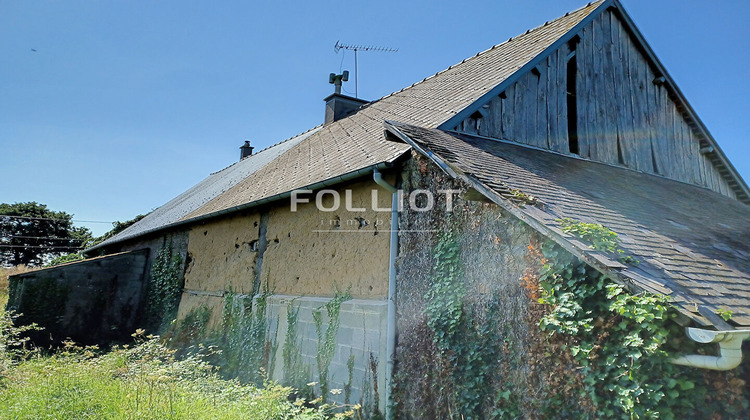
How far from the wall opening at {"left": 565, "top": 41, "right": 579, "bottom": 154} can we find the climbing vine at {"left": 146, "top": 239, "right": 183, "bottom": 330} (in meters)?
8.87

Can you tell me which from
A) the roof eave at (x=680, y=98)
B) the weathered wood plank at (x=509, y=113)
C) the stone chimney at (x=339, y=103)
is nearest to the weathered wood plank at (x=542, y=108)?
the weathered wood plank at (x=509, y=113)

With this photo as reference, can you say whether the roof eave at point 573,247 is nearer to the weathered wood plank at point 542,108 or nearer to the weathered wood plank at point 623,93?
the weathered wood plank at point 542,108

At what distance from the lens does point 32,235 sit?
125 feet

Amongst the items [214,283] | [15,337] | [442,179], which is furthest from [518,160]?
[15,337]

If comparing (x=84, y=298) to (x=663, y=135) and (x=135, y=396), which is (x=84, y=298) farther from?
(x=663, y=135)

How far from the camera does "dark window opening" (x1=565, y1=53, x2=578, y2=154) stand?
7979 millimetres

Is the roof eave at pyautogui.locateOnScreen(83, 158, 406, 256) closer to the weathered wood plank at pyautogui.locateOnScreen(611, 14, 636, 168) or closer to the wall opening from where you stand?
the wall opening

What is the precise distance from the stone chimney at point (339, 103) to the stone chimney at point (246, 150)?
26.0 feet

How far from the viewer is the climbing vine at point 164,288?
10.6 m

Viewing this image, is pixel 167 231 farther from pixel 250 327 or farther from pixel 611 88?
pixel 611 88

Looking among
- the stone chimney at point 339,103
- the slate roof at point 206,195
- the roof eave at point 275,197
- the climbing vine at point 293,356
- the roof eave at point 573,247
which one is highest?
the stone chimney at point 339,103

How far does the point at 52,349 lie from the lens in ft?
32.0

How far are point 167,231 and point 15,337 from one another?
3.75 m

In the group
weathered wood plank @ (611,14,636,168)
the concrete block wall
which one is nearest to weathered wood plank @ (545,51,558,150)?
weathered wood plank @ (611,14,636,168)
